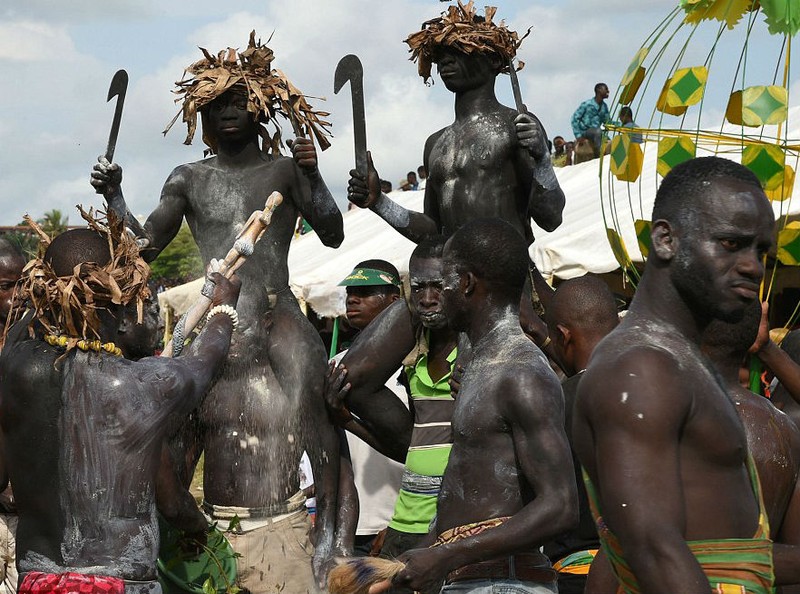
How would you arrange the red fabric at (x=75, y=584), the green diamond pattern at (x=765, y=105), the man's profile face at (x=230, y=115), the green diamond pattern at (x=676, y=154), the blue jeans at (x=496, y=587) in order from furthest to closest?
1. the man's profile face at (x=230, y=115)
2. the green diamond pattern at (x=676, y=154)
3. the green diamond pattern at (x=765, y=105)
4. the red fabric at (x=75, y=584)
5. the blue jeans at (x=496, y=587)

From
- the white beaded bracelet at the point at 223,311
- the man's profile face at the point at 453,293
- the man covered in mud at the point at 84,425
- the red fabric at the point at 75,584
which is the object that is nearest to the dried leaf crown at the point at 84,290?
the man covered in mud at the point at 84,425

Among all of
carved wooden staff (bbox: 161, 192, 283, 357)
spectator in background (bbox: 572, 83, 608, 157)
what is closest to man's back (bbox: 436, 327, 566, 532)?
carved wooden staff (bbox: 161, 192, 283, 357)

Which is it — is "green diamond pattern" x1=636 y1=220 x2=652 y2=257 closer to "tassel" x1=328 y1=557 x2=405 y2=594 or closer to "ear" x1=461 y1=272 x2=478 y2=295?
"ear" x1=461 y1=272 x2=478 y2=295

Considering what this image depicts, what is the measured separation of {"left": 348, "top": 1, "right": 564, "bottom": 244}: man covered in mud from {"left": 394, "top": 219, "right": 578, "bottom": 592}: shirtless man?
1.57 m

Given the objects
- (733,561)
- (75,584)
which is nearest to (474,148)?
(75,584)

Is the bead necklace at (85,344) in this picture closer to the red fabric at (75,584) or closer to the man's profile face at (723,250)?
the red fabric at (75,584)

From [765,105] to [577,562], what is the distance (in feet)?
6.80

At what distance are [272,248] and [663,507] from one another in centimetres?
346

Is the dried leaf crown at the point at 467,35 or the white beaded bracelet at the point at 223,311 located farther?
the dried leaf crown at the point at 467,35

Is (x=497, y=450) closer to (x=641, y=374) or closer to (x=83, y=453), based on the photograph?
(x=641, y=374)

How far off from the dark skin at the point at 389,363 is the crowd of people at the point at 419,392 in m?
0.01

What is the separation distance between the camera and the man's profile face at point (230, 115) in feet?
18.3

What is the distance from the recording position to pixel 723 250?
261cm

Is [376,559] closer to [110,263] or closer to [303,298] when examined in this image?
[110,263]
